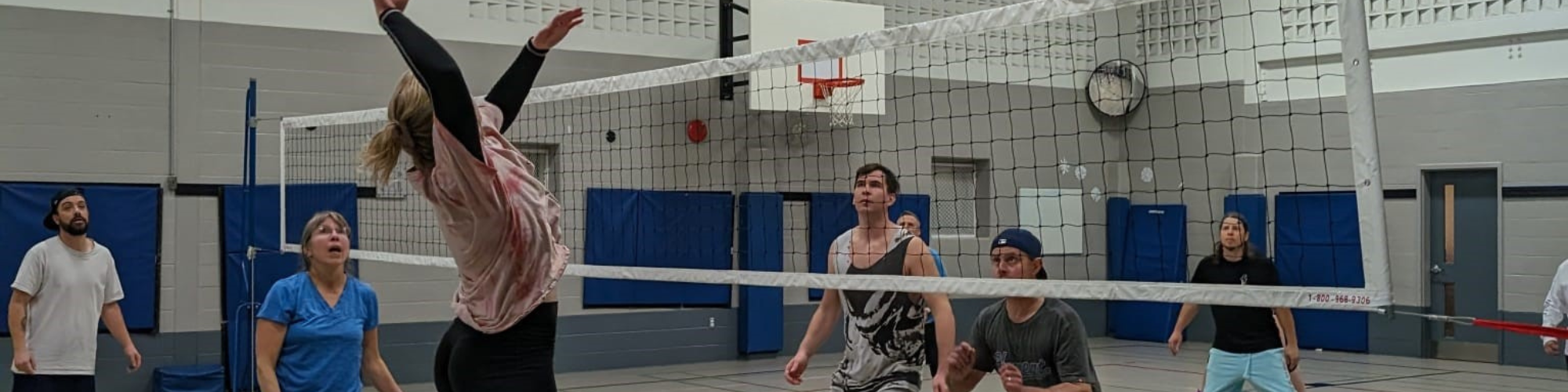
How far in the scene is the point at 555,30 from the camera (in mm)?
3111

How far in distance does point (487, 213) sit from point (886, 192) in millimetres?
3420

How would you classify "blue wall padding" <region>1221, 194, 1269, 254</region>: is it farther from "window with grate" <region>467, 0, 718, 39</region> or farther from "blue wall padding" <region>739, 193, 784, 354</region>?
"window with grate" <region>467, 0, 718, 39</region>

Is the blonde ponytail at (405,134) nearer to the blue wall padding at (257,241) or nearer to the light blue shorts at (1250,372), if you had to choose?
the light blue shorts at (1250,372)

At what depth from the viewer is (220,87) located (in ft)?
40.1

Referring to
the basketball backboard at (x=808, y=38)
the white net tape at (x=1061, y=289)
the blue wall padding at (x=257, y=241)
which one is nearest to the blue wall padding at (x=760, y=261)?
the basketball backboard at (x=808, y=38)

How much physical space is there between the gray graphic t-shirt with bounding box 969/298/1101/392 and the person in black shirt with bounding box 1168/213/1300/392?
8.16 ft

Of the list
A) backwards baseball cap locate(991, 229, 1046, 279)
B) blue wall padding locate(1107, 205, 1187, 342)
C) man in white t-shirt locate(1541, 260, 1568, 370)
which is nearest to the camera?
backwards baseball cap locate(991, 229, 1046, 279)

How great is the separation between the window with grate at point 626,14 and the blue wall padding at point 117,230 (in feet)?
11.4

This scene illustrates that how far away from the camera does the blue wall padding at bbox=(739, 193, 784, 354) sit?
15.3m

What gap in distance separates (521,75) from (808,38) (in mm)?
11196

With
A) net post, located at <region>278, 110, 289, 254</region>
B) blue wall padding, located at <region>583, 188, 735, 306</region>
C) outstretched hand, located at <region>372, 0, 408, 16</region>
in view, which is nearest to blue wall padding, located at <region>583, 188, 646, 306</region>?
blue wall padding, located at <region>583, 188, 735, 306</region>

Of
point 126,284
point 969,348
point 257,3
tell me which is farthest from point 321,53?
point 969,348

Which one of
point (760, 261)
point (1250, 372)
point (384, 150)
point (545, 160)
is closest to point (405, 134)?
point (384, 150)

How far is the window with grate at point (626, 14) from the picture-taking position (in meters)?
13.7
